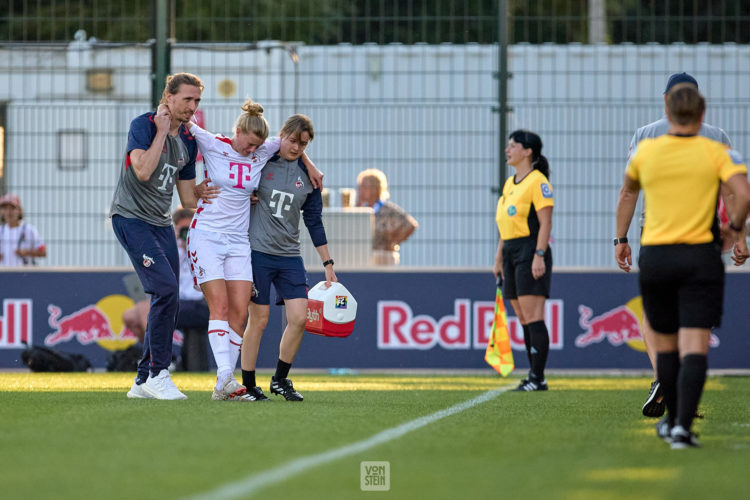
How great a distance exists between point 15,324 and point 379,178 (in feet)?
13.2

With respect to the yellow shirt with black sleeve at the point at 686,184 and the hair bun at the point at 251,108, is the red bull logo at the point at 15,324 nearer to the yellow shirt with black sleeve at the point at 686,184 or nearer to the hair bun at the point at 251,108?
the hair bun at the point at 251,108

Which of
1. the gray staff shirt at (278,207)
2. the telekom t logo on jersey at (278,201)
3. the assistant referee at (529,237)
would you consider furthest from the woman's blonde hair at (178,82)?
the assistant referee at (529,237)

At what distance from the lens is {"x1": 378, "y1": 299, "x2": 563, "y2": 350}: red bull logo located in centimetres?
1370

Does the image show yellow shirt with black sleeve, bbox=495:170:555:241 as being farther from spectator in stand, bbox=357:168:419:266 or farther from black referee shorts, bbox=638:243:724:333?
black referee shorts, bbox=638:243:724:333

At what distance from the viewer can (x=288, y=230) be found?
8609 millimetres

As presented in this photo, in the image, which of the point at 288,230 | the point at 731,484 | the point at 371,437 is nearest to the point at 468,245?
the point at 288,230

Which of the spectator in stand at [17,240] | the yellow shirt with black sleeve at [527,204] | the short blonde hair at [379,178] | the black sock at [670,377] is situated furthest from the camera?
the spectator in stand at [17,240]

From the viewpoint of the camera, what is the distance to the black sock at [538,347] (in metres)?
10.3

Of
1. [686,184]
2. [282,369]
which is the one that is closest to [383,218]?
[282,369]

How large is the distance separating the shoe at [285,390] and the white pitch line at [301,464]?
1344 mm

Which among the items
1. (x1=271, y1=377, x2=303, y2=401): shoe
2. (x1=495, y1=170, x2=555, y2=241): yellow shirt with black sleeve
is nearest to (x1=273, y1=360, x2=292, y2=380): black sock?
(x1=271, y1=377, x2=303, y2=401): shoe

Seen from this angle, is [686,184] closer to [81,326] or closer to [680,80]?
[680,80]

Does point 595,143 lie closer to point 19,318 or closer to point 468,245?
point 468,245

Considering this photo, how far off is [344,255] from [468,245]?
1330 millimetres
